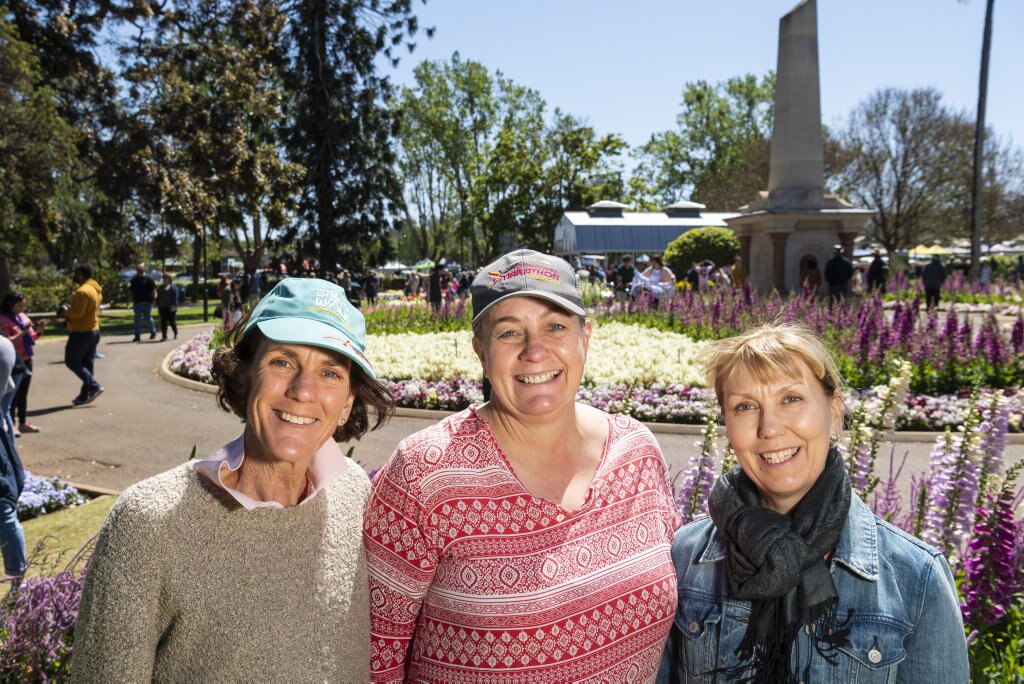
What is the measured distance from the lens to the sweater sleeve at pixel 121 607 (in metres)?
1.63

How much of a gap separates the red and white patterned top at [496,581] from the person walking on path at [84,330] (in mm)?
11278

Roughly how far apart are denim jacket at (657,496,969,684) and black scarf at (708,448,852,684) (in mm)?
29

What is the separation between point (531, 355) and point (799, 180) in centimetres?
2068

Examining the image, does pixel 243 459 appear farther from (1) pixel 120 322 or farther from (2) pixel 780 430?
(1) pixel 120 322

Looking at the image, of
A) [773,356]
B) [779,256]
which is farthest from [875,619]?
[779,256]

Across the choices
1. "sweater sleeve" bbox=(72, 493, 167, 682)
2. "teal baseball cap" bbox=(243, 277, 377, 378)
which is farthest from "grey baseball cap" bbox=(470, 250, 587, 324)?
"sweater sleeve" bbox=(72, 493, 167, 682)

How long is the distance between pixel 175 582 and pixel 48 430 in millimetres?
9985

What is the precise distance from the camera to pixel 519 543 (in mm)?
1972

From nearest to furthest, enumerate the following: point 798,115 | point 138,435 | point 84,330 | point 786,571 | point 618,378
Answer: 1. point 786,571
2. point 138,435
3. point 618,378
4. point 84,330
5. point 798,115

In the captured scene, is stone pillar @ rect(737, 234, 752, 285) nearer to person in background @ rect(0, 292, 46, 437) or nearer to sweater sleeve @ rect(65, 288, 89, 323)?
sweater sleeve @ rect(65, 288, 89, 323)

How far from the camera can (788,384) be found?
194 centimetres

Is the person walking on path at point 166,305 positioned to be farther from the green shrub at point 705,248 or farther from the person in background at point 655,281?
the green shrub at point 705,248

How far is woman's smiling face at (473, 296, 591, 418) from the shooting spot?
212cm

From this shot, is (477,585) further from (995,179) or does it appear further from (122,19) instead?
(995,179)
